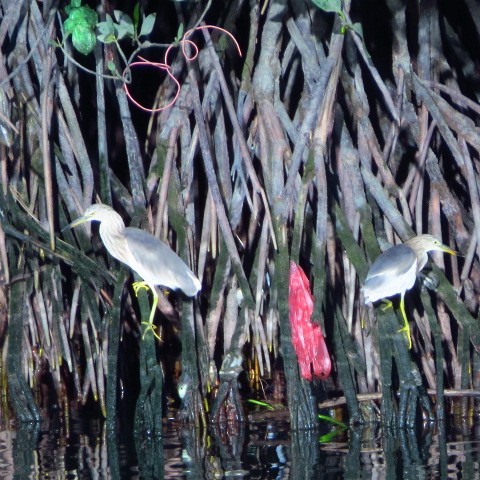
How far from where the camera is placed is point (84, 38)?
5.41 meters

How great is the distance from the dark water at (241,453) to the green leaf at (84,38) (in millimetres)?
1858

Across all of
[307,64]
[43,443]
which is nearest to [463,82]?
[307,64]

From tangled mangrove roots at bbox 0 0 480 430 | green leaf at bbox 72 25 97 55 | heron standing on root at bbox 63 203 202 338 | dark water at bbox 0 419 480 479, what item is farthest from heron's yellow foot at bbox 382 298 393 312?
green leaf at bbox 72 25 97 55

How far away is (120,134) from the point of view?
6.96 metres

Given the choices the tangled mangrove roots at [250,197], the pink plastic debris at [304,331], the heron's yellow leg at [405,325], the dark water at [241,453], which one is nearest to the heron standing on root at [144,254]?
the tangled mangrove roots at [250,197]

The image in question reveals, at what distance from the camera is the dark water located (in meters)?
4.87

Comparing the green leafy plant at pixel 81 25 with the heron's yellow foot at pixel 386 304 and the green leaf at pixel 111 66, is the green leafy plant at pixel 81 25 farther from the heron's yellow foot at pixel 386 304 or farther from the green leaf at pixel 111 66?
the heron's yellow foot at pixel 386 304

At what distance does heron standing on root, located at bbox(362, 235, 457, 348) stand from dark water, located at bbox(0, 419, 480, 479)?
0.55m

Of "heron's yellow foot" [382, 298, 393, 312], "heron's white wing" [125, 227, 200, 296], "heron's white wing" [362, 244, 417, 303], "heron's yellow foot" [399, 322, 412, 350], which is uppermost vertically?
"heron's white wing" [125, 227, 200, 296]

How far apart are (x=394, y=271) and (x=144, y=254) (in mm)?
1194

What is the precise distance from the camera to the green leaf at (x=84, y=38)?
17.7 feet

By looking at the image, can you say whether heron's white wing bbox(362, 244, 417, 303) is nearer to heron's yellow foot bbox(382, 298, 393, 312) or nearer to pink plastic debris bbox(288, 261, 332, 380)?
heron's yellow foot bbox(382, 298, 393, 312)

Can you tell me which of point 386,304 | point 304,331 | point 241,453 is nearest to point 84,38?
point 304,331

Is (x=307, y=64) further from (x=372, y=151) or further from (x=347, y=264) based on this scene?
(x=347, y=264)
